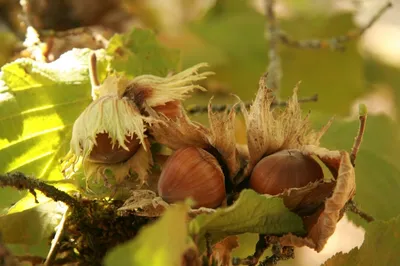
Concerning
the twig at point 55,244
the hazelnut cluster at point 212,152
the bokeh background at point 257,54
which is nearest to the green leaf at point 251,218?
the hazelnut cluster at point 212,152

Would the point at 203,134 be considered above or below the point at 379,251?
above

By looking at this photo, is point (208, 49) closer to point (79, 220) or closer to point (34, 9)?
point (34, 9)

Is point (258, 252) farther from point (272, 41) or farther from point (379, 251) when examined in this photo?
point (272, 41)

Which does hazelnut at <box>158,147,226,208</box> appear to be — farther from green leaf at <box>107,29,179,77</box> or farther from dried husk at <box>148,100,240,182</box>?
green leaf at <box>107,29,179,77</box>

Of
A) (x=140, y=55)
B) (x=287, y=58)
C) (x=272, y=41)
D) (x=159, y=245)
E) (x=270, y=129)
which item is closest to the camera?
(x=159, y=245)

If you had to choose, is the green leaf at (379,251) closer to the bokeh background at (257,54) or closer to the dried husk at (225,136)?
the dried husk at (225,136)

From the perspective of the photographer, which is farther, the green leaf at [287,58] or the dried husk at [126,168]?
the green leaf at [287,58]

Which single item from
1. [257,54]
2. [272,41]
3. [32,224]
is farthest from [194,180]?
[257,54]
